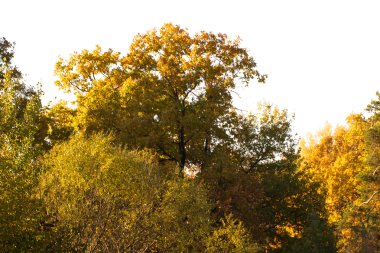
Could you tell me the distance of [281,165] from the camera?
42.8 m

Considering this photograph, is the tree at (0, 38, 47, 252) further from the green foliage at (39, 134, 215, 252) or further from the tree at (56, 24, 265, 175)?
the tree at (56, 24, 265, 175)

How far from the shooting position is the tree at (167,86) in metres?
39.4

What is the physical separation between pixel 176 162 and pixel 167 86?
5.46 m

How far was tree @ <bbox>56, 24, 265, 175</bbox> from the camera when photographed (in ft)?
129

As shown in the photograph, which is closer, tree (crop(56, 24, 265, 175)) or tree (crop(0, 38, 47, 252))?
tree (crop(0, 38, 47, 252))

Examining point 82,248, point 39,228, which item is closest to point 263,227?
point 82,248

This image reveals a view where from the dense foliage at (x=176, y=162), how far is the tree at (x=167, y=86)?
3.6 inches

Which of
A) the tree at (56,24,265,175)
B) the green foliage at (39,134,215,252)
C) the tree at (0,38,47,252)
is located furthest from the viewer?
the tree at (56,24,265,175)

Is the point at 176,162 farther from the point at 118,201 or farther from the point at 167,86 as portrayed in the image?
the point at 118,201

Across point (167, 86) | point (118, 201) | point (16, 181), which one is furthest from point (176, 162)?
point (16, 181)

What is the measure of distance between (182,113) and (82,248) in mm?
16512

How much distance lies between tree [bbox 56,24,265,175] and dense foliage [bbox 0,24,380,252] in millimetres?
92

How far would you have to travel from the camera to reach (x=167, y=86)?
4159cm

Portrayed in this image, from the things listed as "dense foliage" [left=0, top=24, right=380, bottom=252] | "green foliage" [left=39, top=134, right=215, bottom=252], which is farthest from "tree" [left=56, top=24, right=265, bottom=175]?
"green foliage" [left=39, top=134, right=215, bottom=252]
